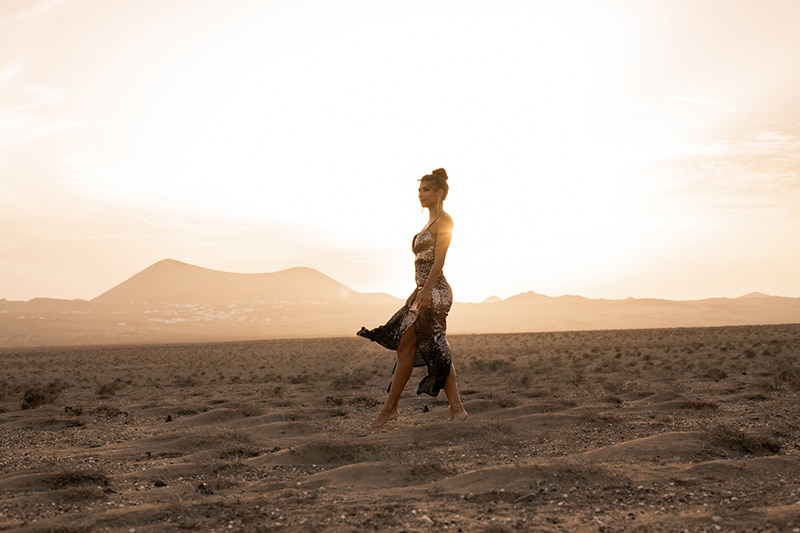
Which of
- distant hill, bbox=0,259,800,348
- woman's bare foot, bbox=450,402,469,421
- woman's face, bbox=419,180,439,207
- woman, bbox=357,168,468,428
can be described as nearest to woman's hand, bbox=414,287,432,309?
woman, bbox=357,168,468,428

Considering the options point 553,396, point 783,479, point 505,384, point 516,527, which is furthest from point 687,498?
point 505,384

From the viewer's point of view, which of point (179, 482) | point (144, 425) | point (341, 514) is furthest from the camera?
point (144, 425)

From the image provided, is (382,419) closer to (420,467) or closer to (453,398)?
(453,398)

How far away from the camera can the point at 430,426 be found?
688 cm

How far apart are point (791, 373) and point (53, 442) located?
11.5 m

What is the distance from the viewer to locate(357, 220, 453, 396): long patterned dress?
7.39 m

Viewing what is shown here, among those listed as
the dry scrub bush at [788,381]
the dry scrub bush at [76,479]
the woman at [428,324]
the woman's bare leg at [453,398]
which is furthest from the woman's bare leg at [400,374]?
the dry scrub bush at [788,381]

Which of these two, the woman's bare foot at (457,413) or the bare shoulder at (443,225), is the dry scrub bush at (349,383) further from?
the bare shoulder at (443,225)

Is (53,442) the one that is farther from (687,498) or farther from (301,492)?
(687,498)

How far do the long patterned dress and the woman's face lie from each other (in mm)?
248

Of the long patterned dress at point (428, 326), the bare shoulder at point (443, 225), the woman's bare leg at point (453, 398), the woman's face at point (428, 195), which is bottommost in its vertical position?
the woman's bare leg at point (453, 398)

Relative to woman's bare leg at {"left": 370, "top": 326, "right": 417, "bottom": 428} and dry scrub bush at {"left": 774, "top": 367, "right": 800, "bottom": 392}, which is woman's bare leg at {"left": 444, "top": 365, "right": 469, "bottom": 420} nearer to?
woman's bare leg at {"left": 370, "top": 326, "right": 417, "bottom": 428}

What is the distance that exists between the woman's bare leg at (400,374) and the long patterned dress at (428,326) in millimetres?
61

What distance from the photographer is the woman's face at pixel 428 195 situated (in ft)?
25.1
